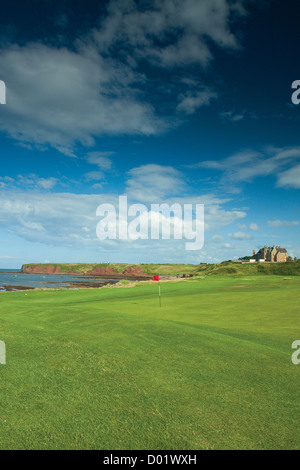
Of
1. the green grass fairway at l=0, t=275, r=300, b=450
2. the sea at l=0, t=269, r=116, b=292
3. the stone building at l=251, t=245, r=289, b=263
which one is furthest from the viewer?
the stone building at l=251, t=245, r=289, b=263

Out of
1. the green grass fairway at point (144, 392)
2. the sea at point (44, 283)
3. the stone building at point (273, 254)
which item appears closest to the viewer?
the green grass fairway at point (144, 392)

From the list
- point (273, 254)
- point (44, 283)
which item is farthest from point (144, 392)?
point (273, 254)

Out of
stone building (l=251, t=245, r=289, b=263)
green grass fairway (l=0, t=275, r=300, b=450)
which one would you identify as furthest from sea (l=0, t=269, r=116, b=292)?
stone building (l=251, t=245, r=289, b=263)

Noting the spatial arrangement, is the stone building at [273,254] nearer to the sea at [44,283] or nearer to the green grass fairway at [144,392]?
the sea at [44,283]

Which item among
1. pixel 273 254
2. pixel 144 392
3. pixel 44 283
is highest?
pixel 273 254

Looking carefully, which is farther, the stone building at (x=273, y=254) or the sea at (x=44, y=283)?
the stone building at (x=273, y=254)

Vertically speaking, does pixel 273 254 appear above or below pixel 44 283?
above

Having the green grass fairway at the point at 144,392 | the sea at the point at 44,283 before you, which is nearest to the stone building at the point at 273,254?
the sea at the point at 44,283

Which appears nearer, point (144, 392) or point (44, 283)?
point (144, 392)

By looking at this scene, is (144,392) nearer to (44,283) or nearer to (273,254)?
(44,283)

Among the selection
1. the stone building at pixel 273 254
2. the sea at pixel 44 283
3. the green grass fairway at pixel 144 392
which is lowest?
the sea at pixel 44 283

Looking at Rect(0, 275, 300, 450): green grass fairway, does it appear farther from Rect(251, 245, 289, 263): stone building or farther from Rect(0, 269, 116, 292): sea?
Rect(251, 245, 289, 263): stone building

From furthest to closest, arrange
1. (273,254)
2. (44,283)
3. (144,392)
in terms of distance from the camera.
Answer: (273,254) < (44,283) < (144,392)
